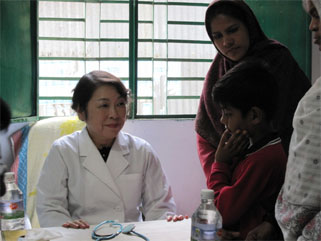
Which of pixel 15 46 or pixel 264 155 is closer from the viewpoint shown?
pixel 264 155

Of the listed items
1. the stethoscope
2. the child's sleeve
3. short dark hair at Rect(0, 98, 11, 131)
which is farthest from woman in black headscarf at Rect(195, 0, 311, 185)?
short dark hair at Rect(0, 98, 11, 131)

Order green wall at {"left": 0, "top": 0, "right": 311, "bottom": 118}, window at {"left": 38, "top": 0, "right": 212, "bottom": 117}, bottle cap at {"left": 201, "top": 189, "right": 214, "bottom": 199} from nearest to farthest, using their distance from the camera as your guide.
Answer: bottle cap at {"left": 201, "top": 189, "right": 214, "bottom": 199} < green wall at {"left": 0, "top": 0, "right": 311, "bottom": 118} < window at {"left": 38, "top": 0, "right": 212, "bottom": 117}

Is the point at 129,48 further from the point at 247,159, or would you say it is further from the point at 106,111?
the point at 247,159

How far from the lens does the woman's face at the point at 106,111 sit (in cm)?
127

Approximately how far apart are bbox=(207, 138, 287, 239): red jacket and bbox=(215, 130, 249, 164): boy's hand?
0.09ft

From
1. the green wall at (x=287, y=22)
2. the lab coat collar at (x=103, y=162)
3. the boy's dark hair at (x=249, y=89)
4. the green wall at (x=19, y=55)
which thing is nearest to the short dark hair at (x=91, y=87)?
the lab coat collar at (x=103, y=162)

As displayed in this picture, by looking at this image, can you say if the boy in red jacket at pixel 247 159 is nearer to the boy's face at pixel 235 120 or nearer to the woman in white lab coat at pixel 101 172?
the boy's face at pixel 235 120

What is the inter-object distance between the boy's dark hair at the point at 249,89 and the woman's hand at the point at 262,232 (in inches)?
11.0

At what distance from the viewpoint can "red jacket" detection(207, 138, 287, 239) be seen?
92 centimetres

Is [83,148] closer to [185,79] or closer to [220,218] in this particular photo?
[220,218]

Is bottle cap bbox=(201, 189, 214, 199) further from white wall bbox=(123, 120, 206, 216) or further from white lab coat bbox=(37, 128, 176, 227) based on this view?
white wall bbox=(123, 120, 206, 216)

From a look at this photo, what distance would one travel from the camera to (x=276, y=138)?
976 millimetres

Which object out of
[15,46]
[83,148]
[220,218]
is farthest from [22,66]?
[220,218]

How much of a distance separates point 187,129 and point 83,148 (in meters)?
0.65
